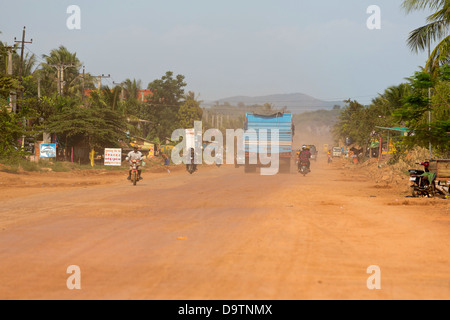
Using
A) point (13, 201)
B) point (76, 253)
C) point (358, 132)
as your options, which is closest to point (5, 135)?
point (13, 201)

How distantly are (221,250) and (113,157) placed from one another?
32.1 m

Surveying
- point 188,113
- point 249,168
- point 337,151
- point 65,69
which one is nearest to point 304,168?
point 249,168

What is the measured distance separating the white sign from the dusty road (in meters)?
24.1

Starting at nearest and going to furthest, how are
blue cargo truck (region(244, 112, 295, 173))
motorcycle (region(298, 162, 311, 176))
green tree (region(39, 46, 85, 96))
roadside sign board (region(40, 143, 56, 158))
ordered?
1. motorcycle (region(298, 162, 311, 176))
2. blue cargo truck (region(244, 112, 295, 173))
3. roadside sign board (region(40, 143, 56, 158))
4. green tree (region(39, 46, 85, 96))

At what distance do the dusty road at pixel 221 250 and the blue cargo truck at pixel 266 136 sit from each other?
20.7 meters

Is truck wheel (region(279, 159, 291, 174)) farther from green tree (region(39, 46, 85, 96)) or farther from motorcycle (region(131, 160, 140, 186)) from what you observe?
green tree (region(39, 46, 85, 96))

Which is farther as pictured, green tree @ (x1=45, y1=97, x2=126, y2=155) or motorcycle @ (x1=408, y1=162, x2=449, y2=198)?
green tree @ (x1=45, y1=97, x2=126, y2=155)

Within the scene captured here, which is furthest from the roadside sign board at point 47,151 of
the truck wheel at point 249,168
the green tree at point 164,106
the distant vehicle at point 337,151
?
the distant vehicle at point 337,151

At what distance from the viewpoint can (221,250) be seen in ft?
26.1

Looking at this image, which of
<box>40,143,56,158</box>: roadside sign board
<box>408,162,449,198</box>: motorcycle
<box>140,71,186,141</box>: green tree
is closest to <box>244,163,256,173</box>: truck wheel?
<box>40,143,56,158</box>: roadside sign board

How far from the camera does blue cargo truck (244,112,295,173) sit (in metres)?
35.6

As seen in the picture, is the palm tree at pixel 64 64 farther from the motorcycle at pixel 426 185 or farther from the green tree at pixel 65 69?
the motorcycle at pixel 426 185

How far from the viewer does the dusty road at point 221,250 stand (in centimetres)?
570

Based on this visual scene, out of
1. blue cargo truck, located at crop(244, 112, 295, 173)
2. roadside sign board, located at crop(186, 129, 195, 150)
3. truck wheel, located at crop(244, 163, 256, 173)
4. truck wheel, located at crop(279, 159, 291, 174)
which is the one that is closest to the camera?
blue cargo truck, located at crop(244, 112, 295, 173)
